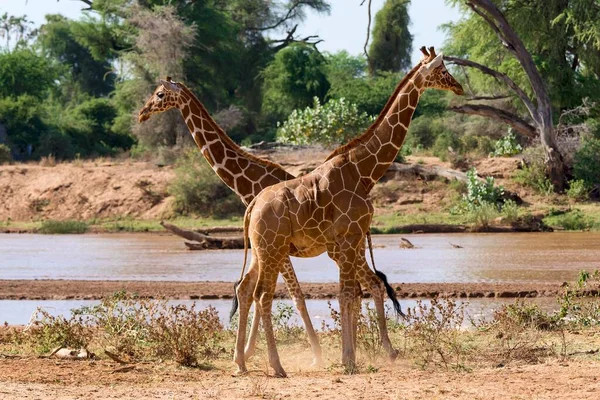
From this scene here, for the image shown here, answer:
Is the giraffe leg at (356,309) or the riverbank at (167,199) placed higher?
the riverbank at (167,199)

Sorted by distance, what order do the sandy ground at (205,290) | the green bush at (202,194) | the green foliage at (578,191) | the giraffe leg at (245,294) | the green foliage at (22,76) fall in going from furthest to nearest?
the green foliage at (22,76)
the green bush at (202,194)
the green foliage at (578,191)
the sandy ground at (205,290)
the giraffe leg at (245,294)

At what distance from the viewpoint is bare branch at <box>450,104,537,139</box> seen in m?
36.7

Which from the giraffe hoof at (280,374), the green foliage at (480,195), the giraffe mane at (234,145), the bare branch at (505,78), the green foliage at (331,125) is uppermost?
the bare branch at (505,78)

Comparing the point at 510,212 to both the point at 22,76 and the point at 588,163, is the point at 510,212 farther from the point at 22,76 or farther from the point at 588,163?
the point at 22,76

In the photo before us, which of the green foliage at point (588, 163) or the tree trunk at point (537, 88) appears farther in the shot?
the green foliage at point (588, 163)

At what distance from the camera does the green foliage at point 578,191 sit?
36.0 m

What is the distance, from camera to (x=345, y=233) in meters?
10.2

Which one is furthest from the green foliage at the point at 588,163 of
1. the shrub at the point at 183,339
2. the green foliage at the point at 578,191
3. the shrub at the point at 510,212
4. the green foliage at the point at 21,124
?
the green foliage at the point at 21,124

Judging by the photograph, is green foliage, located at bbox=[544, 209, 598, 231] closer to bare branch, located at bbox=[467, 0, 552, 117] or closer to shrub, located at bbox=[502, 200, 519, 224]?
shrub, located at bbox=[502, 200, 519, 224]

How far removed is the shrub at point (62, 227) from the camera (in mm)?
38844

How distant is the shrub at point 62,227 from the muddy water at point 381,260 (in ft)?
14.8

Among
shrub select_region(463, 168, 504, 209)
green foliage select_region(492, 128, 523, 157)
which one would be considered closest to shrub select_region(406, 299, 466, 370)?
shrub select_region(463, 168, 504, 209)

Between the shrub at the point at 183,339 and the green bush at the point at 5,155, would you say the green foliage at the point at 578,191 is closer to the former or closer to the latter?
the shrub at the point at 183,339

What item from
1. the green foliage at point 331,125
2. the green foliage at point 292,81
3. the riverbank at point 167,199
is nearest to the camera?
the riverbank at point 167,199
